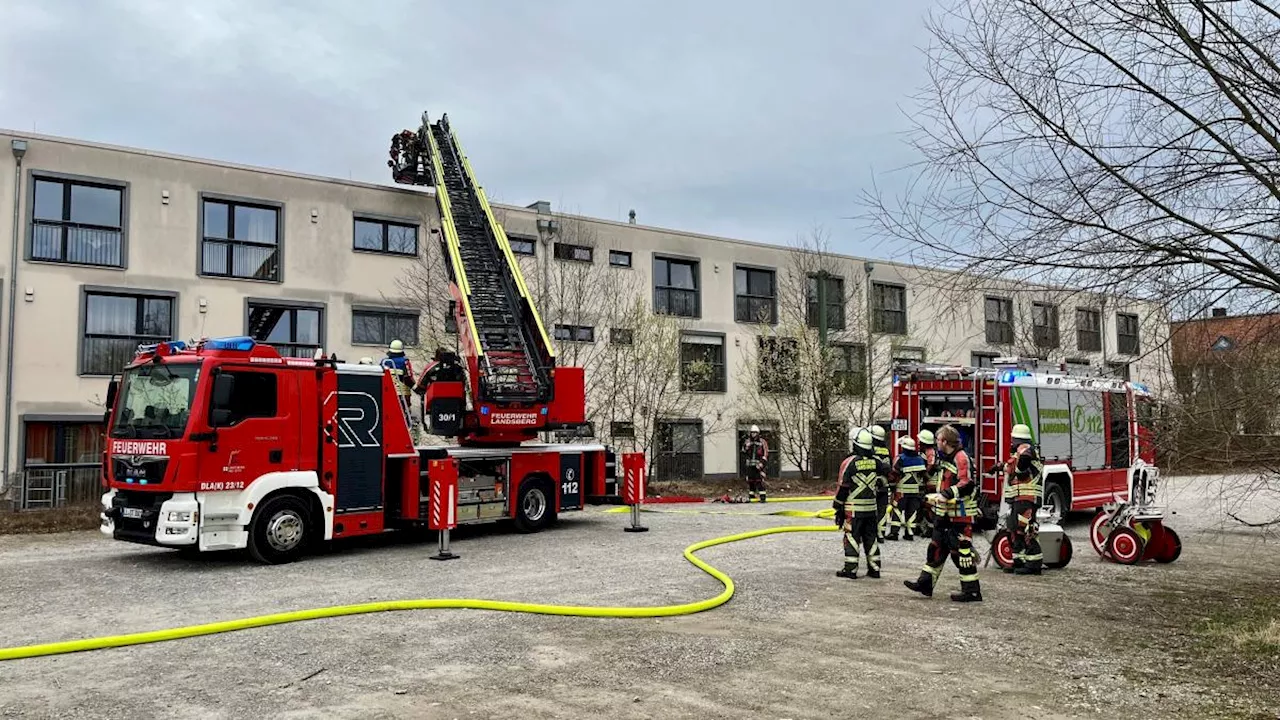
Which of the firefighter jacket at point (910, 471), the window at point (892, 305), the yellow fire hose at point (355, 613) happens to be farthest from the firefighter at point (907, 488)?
the window at point (892, 305)

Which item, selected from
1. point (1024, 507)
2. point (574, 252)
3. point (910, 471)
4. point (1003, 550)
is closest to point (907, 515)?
point (910, 471)

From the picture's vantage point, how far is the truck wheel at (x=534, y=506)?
1354 centimetres

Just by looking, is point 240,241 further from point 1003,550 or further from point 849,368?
point 1003,550

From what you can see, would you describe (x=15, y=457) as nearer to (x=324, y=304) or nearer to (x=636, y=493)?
(x=324, y=304)

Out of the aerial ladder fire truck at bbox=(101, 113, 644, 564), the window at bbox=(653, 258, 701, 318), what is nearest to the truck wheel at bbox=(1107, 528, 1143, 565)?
the aerial ladder fire truck at bbox=(101, 113, 644, 564)

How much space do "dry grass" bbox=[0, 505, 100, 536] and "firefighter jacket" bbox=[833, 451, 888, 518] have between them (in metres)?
11.9

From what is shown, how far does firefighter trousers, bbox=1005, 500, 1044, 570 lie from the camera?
10008 millimetres

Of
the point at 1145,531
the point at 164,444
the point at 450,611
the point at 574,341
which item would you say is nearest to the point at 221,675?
the point at 450,611

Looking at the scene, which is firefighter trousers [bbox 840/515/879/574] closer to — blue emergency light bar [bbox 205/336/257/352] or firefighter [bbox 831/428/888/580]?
firefighter [bbox 831/428/888/580]

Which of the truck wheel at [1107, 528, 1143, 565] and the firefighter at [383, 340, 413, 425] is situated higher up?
the firefighter at [383, 340, 413, 425]

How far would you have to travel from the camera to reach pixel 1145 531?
35.1ft

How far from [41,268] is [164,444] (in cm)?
1131

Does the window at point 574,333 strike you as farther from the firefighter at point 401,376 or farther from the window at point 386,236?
the firefighter at point 401,376

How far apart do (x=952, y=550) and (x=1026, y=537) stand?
1855 mm
